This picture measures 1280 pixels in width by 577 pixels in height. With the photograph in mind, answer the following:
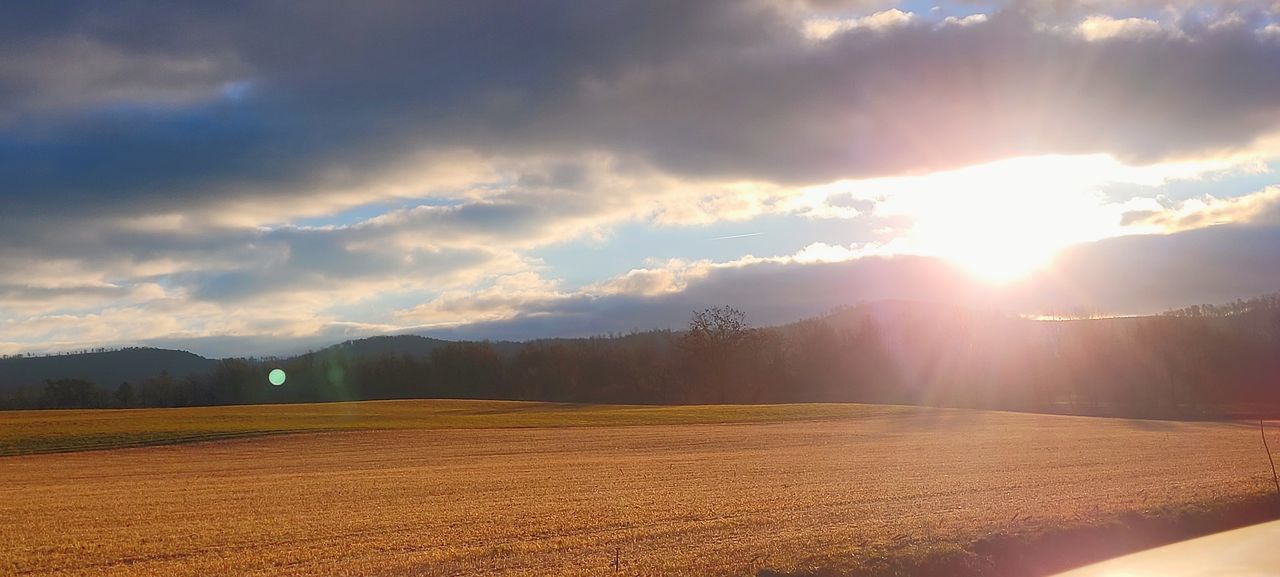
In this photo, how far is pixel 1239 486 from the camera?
24.5 meters

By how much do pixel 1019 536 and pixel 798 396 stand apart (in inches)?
4265

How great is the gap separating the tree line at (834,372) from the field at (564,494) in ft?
197

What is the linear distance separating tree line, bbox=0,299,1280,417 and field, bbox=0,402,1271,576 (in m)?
60.0

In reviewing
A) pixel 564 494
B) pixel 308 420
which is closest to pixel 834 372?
pixel 308 420

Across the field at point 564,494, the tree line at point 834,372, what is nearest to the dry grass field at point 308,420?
the field at point 564,494

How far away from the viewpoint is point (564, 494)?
82.7 feet

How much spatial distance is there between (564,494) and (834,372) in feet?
364

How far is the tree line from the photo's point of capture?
374ft

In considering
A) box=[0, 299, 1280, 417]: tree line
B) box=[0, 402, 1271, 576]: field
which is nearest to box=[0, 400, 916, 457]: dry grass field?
box=[0, 402, 1271, 576]: field

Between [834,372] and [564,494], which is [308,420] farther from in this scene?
[834,372]

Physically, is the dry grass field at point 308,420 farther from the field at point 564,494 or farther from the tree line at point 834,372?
the tree line at point 834,372

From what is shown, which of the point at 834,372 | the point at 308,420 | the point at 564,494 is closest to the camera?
the point at 564,494

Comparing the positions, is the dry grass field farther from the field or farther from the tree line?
the tree line

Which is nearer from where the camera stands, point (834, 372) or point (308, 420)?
point (308, 420)
